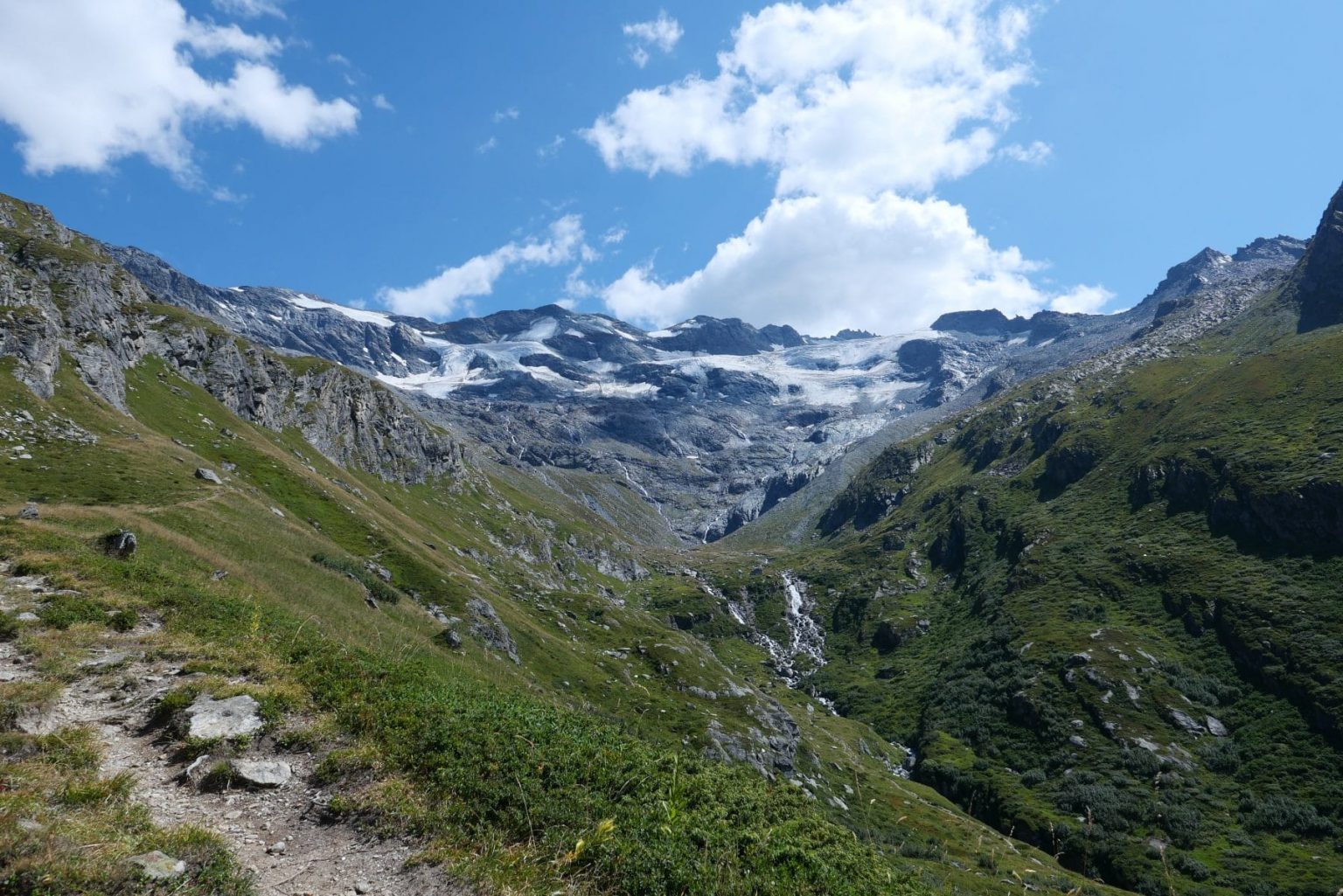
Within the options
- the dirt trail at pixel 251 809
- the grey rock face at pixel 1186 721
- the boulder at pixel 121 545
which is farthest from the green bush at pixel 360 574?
the grey rock face at pixel 1186 721

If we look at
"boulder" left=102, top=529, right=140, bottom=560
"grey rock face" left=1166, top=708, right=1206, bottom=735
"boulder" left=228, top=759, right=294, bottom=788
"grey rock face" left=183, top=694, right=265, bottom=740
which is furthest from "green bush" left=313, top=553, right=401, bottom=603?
"grey rock face" left=1166, top=708, right=1206, bottom=735

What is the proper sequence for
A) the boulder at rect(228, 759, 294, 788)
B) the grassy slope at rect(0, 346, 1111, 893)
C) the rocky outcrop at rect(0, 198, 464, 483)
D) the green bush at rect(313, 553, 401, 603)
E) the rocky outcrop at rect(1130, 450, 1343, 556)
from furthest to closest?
the rocky outcrop at rect(1130, 450, 1343, 556)
the rocky outcrop at rect(0, 198, 464, 483)
the green bush at rect(313, 553, 401, 603)
the boulder at rect(228, 759, 294, 788)
the grassy slope at rect(0, 346, 1111, 893)

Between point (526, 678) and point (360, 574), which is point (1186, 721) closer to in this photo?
point (526, 678)

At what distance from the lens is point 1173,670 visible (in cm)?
13138

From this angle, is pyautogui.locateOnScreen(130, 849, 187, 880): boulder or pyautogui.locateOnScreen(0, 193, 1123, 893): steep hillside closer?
pyautogui.locateOnScreen(130, 849, 187, 880): boulder

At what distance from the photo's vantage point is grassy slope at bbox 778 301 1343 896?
96.7m

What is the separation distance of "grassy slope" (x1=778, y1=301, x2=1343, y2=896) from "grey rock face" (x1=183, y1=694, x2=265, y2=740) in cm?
9311

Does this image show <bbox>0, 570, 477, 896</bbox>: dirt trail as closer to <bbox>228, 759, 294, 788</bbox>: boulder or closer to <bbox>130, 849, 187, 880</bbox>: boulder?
<bbox>228, 759, 294, 788</bbox>: boulder

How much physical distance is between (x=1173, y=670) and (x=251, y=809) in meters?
168

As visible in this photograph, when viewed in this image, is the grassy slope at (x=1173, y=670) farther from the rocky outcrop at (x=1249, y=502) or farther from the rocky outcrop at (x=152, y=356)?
the rocky outcrop at (x=152, y=356)

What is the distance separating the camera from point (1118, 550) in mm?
173375

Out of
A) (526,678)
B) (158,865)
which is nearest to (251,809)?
(158,865)

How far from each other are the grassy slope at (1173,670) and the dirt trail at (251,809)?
92408mm

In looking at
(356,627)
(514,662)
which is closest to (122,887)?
(356,627)
